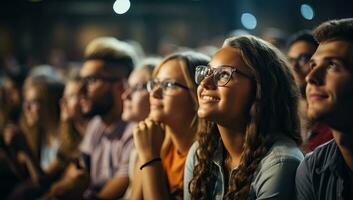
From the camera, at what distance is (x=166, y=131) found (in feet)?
10.2

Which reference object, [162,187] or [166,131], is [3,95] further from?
[162,187]

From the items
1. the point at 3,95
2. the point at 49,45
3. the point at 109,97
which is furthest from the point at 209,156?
the point at 49,45

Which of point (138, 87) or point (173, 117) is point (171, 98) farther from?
point (138, 87)

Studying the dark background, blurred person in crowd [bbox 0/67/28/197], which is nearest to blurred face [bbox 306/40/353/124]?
blurred person in crowd [bbox 0/67/28/197]

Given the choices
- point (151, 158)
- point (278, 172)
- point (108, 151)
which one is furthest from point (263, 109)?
point (108, 151)

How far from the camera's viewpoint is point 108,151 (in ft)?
12.6

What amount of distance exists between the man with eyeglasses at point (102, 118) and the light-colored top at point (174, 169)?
0.66 m

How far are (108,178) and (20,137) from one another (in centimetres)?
121

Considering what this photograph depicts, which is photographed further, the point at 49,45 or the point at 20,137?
the point at 49,45

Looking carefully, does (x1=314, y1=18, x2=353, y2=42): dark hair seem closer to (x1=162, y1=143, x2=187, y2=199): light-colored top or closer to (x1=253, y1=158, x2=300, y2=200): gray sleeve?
(x1=253, y1=158, x2=300, y2=200): gray sleeve

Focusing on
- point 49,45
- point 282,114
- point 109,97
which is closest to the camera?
point 282,114

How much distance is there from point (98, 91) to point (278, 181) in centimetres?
222

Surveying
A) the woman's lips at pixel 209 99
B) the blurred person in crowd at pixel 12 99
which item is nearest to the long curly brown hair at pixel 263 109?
the woman's lips at pixel 209 99

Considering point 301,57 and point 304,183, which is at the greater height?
point 301,57
